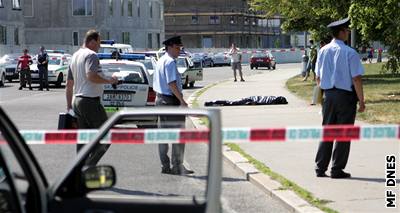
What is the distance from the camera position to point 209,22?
104750mm

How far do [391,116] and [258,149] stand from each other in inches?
179

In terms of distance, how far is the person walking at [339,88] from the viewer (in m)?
8.93

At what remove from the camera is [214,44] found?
346ft

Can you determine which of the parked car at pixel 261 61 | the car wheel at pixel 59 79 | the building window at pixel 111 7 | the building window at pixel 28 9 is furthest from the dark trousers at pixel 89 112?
the building window at pixel 28 9

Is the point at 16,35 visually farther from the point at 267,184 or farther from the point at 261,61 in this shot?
the point at 267,184

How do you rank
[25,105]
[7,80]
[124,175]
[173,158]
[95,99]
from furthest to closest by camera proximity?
[7,80], [25,105], [95,99], [173,158], [124,175]

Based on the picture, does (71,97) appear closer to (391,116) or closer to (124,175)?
(124,175)

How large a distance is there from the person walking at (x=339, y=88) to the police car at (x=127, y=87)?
6.19 metres

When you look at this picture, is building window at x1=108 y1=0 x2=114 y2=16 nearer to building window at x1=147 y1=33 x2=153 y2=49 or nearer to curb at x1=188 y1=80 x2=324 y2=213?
building window at x1=147 y1=33 x2=153 y2=49

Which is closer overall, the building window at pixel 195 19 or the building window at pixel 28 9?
the building window at pixel 28 9

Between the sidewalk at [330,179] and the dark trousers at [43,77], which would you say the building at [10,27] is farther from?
the sidewalk at [330,179]

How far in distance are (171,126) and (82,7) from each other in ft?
227

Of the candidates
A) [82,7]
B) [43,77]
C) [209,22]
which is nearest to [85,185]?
[43,77]

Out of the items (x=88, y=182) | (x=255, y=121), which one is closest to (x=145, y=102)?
(x=255, y=121)
